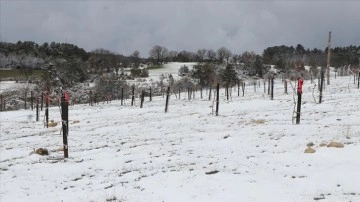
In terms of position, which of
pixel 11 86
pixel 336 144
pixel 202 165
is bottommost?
pixel 11 86

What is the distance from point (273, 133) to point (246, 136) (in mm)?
1207

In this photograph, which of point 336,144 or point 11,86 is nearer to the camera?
point 336,144

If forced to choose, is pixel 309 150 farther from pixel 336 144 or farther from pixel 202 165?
pixel 202 165

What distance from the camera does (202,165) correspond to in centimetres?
1510

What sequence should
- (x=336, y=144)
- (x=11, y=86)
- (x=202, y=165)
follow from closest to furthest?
(x=336, y=144), (x=202, y=165), (x=11, y=86)

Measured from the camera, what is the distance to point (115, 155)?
19.3 m

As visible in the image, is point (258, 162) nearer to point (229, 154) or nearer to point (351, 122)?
point (229, 154)

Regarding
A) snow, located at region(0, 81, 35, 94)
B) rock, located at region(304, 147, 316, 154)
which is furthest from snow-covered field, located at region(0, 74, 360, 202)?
snow, located at region(0, 81, 35, 94)

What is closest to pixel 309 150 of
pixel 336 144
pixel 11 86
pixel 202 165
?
pixel 336 144

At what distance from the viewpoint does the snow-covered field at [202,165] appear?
38.8 ft

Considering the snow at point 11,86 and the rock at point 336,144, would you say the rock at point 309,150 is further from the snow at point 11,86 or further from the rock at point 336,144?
the snow at point 11,86

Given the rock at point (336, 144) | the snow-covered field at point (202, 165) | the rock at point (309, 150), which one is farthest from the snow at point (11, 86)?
the rock at point (336, 144)

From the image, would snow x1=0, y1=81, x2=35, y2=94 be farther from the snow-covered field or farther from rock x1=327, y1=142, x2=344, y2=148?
rock x1=327, y1=142, x2=344, y2=148

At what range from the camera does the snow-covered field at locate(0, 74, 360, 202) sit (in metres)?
11.8
